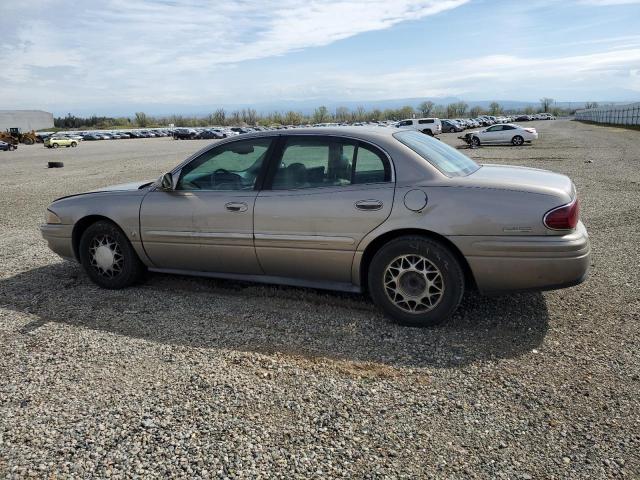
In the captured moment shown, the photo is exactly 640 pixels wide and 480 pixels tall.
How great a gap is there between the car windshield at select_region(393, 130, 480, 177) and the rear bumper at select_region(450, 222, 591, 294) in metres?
0.68

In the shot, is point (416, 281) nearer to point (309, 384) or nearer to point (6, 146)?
point (309, 384)

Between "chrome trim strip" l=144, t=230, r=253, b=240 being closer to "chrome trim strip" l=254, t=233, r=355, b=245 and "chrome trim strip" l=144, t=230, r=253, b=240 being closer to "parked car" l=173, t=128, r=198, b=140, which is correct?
"chrome trim strip" l=254, t=233, r=355, b=245

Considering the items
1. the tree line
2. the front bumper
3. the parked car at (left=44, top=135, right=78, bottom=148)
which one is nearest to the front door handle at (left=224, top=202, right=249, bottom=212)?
the front bumper

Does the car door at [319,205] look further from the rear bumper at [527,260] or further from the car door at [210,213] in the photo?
the rear bumper at [527,260]

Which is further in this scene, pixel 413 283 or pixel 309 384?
pixel 413 283

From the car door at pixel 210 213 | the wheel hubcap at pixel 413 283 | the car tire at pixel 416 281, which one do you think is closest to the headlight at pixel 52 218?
the car door at pixel 210 213

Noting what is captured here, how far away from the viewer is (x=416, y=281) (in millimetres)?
4027

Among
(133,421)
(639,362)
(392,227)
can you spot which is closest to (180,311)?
(133,421)

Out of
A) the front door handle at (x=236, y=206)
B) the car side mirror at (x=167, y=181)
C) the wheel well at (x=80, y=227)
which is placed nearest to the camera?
the front door handle at (x=236, y=206)

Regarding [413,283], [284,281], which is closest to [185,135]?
[284,281]

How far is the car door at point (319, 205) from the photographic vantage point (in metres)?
4.11

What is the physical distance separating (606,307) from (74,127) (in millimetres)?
119047

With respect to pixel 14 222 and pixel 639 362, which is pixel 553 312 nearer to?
pixel 639 362

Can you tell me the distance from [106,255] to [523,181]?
399 centimetres
